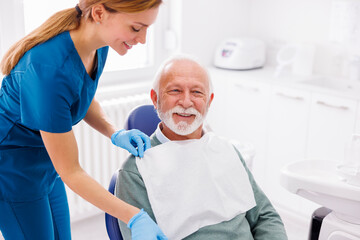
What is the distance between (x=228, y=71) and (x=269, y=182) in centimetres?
82

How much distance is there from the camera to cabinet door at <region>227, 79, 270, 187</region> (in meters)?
2.87

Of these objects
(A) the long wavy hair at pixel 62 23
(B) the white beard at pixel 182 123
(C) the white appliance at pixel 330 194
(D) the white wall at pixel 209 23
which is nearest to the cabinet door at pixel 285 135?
(D) the white wall at pixel 209 23

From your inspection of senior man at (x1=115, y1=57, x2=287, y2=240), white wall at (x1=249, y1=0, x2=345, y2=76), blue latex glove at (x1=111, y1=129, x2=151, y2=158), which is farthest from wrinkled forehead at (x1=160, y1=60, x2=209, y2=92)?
white wall at (x1=249, y1=0, x2=345, y2=76)

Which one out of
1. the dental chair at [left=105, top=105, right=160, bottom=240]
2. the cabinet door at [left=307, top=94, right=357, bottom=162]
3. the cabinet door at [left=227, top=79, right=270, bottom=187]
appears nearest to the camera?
the dental chair at [left=105, top=105, right=160, bottom=240]

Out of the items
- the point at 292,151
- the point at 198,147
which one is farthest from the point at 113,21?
the point at 292,151

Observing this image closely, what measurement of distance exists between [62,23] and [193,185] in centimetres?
68

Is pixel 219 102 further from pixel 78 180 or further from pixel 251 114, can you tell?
pixel 78 180

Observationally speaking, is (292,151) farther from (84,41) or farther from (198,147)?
(84,41)

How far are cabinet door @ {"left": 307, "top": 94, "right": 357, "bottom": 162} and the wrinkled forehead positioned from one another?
1220mm

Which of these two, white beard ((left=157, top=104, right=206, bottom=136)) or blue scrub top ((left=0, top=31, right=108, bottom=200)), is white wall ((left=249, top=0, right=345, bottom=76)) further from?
blue scrub top ((left=0, top=31, right=108, bottom=200))

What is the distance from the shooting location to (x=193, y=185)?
1491mm

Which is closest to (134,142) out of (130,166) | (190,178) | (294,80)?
(130,166)

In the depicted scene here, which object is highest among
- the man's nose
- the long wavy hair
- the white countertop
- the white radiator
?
the long wavy hair

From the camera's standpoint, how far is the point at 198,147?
5.16ft
